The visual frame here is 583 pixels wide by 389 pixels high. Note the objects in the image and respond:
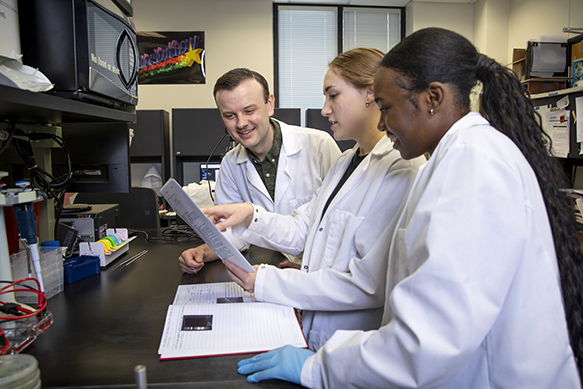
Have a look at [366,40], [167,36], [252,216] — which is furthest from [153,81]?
[252,216]

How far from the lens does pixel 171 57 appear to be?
421 cm

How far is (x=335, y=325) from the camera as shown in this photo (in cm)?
104

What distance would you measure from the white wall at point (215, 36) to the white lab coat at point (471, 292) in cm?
388

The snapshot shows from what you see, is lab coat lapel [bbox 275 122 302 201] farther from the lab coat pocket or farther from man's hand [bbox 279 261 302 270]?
the lab coat pocket

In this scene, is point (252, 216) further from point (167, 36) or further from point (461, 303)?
point (167, 36)

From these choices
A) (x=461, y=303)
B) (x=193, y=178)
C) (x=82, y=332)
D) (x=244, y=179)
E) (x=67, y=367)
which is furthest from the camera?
(x=193, y=178)

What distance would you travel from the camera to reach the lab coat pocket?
3.34 ft

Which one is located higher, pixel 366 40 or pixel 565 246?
pixel 366 40

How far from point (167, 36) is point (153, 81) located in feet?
1.59

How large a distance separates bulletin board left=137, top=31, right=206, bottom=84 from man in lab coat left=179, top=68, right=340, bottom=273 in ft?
9.01

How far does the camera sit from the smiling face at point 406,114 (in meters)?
0.75

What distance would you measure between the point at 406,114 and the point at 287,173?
3.29 feet

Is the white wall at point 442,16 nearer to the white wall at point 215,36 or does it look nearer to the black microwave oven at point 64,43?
the white wall at point 215,36

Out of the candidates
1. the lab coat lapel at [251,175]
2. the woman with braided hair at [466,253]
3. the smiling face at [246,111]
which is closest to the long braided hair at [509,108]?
the woman with braided hair at [466,253]
